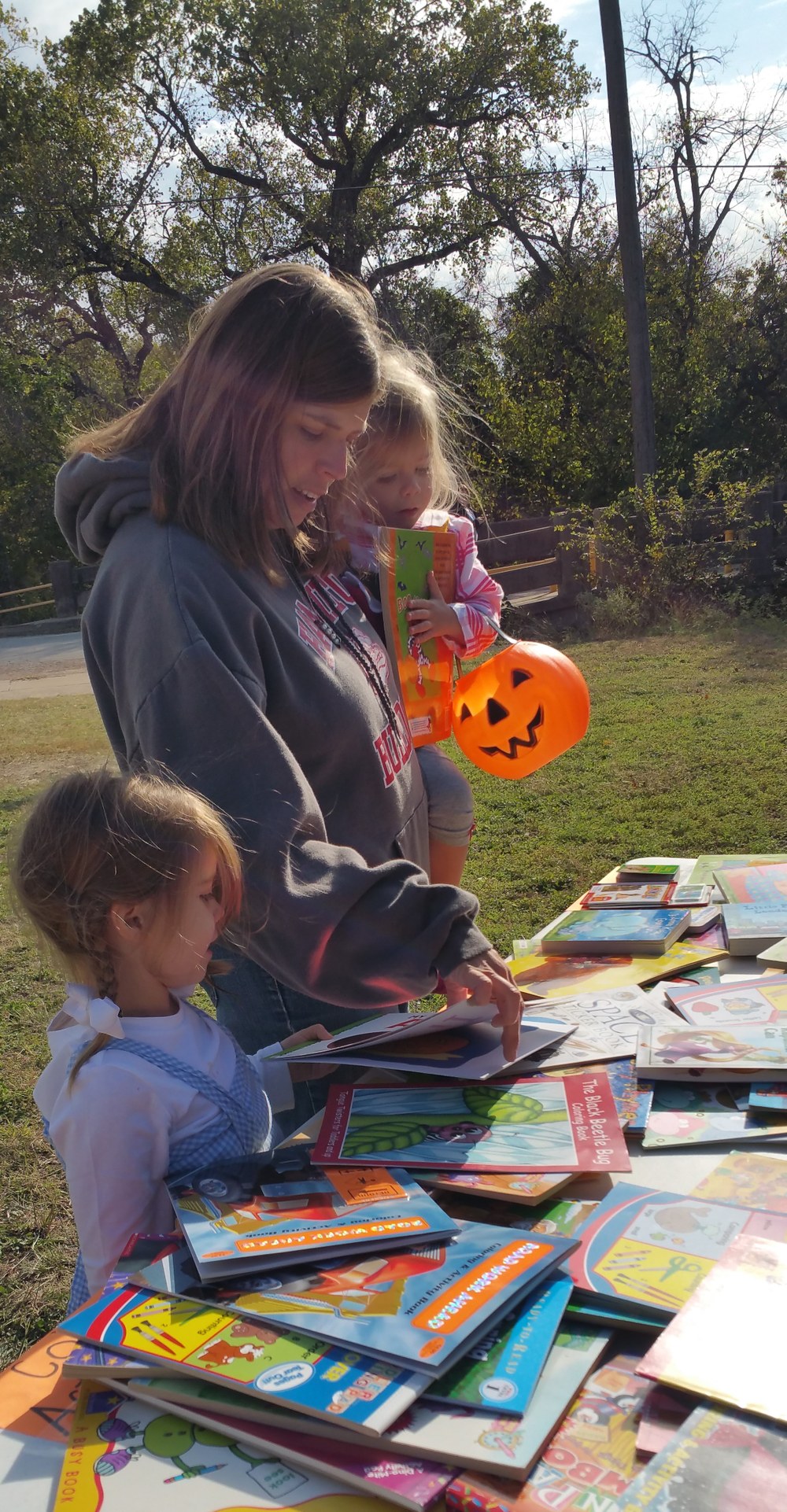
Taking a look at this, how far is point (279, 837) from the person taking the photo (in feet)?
4.81

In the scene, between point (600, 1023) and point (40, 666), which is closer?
point (600, 1023)

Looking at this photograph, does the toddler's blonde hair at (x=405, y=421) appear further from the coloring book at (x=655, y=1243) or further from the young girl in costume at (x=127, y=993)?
the coloring book at (x=655, y=1243)

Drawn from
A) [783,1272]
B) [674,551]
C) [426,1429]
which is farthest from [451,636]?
[674,551]

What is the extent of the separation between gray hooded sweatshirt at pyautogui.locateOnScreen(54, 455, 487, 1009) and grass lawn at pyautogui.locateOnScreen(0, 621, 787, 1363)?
47 centimetres

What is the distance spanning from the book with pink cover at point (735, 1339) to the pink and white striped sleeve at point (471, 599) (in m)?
1.64

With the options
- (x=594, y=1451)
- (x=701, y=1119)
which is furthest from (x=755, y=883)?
(x=594, y=1451)

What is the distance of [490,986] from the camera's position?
1.48 meters

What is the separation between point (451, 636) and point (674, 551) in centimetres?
864

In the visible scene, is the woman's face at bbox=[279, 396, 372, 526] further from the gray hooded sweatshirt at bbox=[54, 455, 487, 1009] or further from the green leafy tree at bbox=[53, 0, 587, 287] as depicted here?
the green leafy tree at bbox=[53, 0, 587, 287]

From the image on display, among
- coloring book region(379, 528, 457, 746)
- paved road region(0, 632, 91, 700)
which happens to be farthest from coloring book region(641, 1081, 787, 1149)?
paved road region(0, 632, 91, 700)

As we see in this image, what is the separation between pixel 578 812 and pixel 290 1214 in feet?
15.0

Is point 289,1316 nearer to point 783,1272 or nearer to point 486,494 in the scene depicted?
point 783,1272

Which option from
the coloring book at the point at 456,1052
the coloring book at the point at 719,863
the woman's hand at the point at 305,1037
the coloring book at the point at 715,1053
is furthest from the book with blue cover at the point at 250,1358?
the coloring book at the point at 719,863

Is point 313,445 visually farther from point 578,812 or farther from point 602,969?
point 578,812
